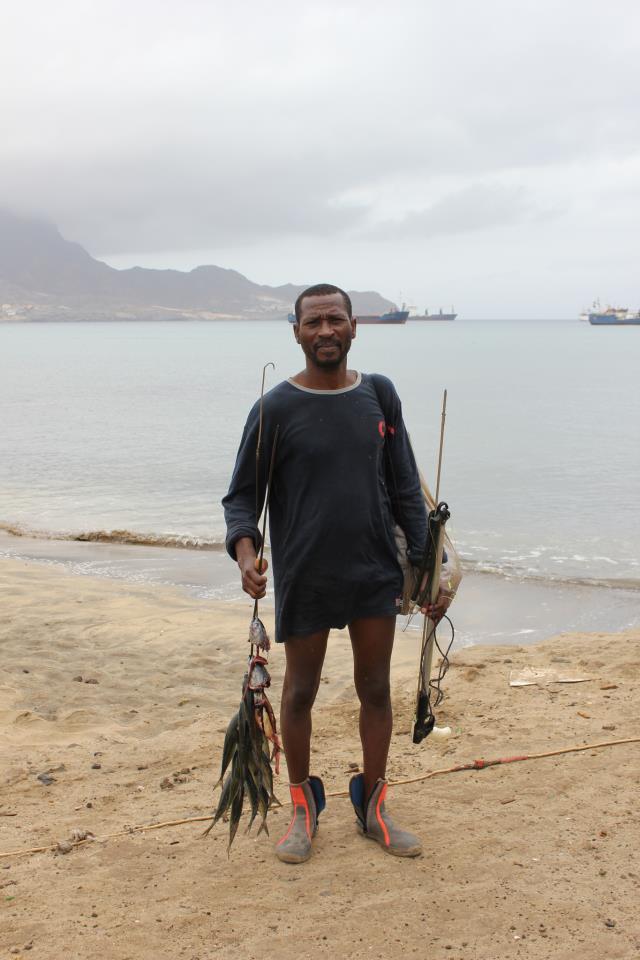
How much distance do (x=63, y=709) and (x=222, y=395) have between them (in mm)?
34446

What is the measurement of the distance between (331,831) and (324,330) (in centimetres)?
192

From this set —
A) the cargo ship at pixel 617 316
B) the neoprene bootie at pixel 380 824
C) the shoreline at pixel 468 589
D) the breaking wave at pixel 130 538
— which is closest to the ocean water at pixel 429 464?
the breaking wave at pixel 130 538

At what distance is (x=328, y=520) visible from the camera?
308 cm

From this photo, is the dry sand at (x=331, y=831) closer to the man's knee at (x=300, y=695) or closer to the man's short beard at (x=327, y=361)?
the man's knee at (x=300, y=695)

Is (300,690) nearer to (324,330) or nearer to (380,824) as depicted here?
(380,824)

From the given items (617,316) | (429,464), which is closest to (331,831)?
(429,464)

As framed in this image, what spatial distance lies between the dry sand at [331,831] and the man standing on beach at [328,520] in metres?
0.27

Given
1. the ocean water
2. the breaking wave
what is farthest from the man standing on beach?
the breaking wave

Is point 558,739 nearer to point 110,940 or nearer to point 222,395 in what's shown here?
point 110,940

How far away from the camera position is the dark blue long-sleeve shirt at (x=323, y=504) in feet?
10.1

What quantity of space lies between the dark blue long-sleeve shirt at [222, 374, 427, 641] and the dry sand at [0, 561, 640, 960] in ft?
3.02

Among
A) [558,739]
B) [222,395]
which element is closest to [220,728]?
[558,739]

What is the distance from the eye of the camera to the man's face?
3.12m

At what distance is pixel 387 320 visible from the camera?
169 m
